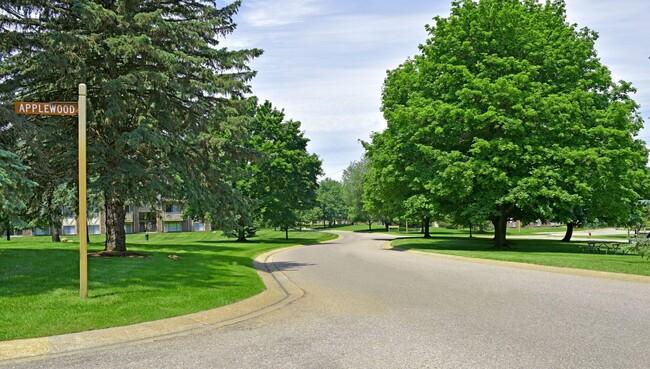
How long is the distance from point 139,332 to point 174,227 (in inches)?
3179

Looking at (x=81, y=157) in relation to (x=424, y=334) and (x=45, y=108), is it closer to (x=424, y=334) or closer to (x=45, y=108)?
(x=45, y=108)

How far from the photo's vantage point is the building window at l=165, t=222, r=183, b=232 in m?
82.9

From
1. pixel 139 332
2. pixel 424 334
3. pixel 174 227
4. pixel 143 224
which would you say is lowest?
pixel 174 227

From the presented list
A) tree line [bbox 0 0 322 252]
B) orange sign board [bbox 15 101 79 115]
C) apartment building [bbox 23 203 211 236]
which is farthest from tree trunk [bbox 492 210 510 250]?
apartment building [bbox 23 203 211 236]

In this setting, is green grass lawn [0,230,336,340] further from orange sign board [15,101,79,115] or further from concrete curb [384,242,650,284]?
concrete curb [384,242,650,284]

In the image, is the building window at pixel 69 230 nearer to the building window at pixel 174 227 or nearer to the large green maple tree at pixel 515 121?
the building window at pixel 174 227

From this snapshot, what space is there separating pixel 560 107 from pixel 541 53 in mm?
4434

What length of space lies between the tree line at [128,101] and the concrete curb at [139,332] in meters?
6.57

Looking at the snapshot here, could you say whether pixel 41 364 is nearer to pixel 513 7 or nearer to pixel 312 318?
pixel 312 318

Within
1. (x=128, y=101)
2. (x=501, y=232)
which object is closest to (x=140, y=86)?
(x=128, y=101)

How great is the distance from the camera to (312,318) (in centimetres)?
820

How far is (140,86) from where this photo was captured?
15.5m

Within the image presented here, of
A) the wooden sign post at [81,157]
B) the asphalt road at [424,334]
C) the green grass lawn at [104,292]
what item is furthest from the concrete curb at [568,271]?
the wooden sign post at [81,157]

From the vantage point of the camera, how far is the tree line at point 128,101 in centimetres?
1455
